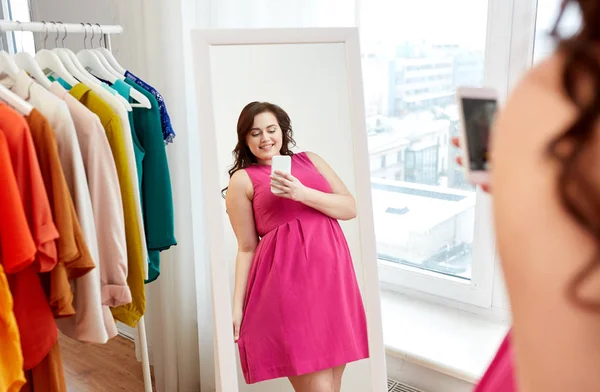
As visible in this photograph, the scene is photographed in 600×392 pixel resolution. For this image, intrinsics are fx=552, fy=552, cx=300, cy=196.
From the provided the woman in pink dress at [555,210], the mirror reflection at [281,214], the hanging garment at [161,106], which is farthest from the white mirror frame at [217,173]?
the woman in pink dress at [555,210]

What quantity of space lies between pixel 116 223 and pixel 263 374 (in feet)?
1.69

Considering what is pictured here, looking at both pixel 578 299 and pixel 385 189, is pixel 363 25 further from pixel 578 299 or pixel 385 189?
pixel 578 299

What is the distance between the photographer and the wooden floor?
222 cm

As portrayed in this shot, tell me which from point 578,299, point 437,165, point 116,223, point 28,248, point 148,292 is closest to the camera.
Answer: point 578,299

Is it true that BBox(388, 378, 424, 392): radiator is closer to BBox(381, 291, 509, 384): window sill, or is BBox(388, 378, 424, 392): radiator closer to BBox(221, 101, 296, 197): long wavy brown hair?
BBox(381, 291, 509, 384): window sill

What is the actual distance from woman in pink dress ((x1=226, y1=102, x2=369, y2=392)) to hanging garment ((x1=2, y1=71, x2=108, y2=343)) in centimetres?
32

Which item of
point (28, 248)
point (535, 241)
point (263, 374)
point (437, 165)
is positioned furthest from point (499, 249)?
point (437, 165)

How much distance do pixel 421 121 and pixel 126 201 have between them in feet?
3.28

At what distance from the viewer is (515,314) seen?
1.28 feet

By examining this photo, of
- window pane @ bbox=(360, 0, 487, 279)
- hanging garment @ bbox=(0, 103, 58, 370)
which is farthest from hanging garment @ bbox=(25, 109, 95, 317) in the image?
window pane @ bbox=(360, 0, 487, 279)

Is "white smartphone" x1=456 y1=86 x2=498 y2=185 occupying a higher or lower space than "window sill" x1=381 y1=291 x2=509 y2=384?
higher

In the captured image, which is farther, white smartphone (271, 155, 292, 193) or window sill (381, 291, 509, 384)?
window sill (381, 291, 509, 384)

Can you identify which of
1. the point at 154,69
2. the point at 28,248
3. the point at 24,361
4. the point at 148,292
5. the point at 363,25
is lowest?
the point at 148,292

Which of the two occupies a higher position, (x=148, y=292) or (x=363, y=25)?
(x=363, y=25)
